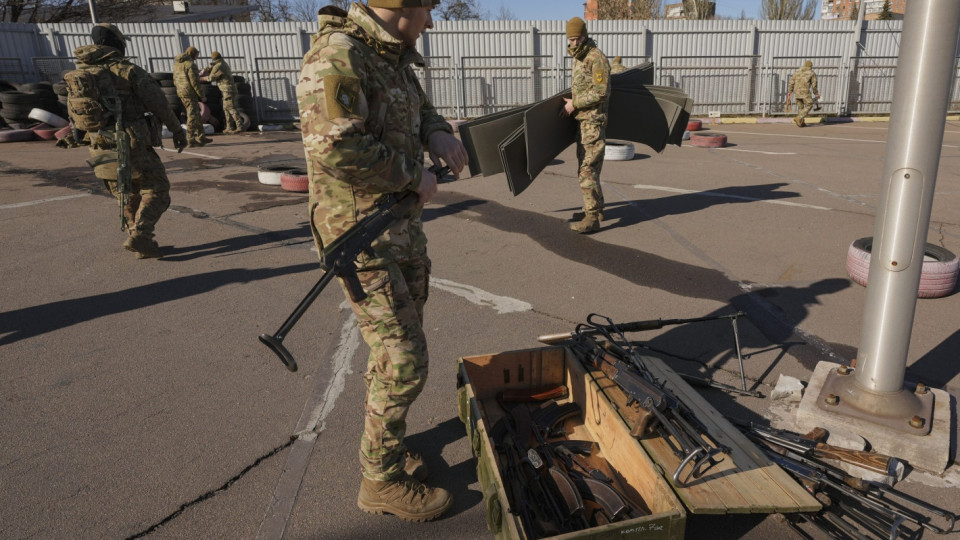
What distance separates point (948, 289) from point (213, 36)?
22.5m

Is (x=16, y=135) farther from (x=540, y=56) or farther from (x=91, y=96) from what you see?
(x=540, y=56)

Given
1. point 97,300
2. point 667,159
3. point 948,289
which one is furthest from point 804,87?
point 97,300

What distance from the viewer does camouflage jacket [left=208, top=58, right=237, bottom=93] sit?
16.7 metres

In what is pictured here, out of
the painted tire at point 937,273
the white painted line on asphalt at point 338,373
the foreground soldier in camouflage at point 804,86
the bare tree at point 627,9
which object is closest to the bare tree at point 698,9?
the bare tree at point 627,9

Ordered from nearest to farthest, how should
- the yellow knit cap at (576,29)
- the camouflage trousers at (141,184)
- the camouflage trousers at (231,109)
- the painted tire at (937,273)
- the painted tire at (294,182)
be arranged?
the painted tire at (937,273) < the camouflage trousers at (141,184) < the yellow knit cap at (576,29) < the painted tire at (294,182) < the camouflage trousers at (231,109)

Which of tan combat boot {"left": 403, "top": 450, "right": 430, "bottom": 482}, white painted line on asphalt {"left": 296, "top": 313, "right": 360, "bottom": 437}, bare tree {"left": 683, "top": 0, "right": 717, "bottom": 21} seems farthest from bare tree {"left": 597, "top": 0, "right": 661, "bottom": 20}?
tan combat boot {"left": 403, "top": 450, "right": 430, "bottom": 482}

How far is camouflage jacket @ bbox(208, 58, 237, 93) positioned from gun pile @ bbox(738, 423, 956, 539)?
17.3 m

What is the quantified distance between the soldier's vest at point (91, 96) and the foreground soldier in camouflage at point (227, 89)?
11.6 m

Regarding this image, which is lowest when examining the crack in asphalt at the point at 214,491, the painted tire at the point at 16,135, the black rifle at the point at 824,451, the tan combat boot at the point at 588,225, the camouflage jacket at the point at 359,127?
the crack in asphalt at the point at 214,491

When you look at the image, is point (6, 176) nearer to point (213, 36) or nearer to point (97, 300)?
point (97, 300)

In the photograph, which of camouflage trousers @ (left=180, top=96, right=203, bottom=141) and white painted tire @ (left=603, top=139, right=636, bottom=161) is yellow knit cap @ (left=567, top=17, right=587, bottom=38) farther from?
camouflage trousers @ (left=180, top=96, right=203, bottom=141)

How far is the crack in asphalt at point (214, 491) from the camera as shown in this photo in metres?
2.76

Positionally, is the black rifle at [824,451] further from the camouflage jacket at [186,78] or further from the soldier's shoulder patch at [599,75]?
the camouflage jacket at [186,78]

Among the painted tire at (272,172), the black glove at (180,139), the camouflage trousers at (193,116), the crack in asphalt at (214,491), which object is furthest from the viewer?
the camouflage trousers at (193,116)
